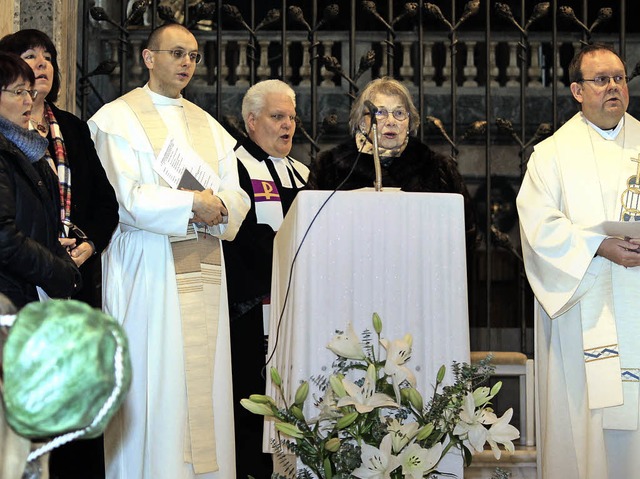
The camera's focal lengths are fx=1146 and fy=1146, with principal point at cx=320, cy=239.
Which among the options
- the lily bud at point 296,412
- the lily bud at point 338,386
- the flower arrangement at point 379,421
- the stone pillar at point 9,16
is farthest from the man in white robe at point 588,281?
the stone pillar at point 9,16

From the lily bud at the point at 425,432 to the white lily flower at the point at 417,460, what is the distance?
3 cm

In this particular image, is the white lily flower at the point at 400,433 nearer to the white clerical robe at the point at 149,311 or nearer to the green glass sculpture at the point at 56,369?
the white clerical robe at the point at 149,311

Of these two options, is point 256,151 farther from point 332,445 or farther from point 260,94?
point 332,445

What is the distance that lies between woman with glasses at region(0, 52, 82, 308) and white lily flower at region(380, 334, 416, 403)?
1.15 meters

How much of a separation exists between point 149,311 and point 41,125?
3.00 ft

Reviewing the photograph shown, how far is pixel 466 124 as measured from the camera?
12602 mm

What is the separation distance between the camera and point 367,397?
332cm

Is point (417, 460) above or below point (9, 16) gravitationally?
below

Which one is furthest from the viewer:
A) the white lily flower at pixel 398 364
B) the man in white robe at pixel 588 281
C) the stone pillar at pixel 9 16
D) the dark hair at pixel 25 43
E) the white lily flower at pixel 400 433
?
the stone pillar at pixel 9 16

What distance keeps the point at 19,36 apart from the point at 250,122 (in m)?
1.54

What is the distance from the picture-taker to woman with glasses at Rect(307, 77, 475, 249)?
4773 millimetres

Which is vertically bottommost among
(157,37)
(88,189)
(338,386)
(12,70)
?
(338,386)

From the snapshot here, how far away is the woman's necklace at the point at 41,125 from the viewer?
4.71 m

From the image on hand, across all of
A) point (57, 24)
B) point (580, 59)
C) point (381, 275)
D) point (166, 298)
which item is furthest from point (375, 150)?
point (57, 24)
